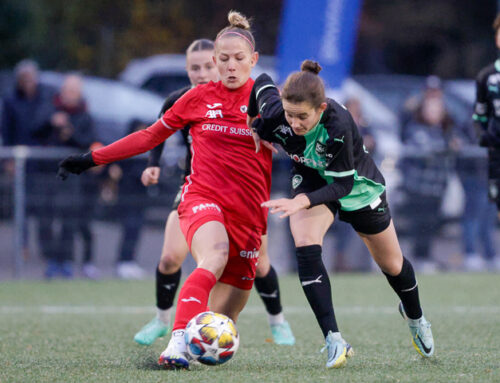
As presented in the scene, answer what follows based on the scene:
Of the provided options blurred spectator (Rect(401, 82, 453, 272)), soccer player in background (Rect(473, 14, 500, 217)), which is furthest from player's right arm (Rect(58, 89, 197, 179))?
blurred spectator (Rect(401, 82, 453, 272))

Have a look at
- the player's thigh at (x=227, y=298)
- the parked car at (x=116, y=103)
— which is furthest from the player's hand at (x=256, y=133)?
the parked car at (x=116, y=103)

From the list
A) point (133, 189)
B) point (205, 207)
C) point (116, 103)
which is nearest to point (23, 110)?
point (133, 189)

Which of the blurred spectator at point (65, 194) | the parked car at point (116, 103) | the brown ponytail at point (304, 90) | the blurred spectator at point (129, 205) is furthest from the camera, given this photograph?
the parked car at point (116, 103)

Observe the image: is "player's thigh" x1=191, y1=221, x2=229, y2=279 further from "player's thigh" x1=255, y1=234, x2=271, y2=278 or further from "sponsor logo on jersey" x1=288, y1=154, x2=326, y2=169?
"player's thigh" x1=255, y1=234, x2=271, y2=278

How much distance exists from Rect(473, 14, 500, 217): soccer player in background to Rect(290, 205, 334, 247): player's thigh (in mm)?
2871

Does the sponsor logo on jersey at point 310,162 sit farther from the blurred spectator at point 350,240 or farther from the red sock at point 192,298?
the blurred spectator at point 350,240

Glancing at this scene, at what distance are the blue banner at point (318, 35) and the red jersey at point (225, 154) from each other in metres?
6.09

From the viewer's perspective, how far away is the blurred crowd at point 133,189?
1077 centimetres

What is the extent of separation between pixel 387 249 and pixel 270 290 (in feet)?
4.72

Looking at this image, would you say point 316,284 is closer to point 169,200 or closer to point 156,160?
point 156,160

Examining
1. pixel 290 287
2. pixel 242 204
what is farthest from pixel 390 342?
pixel 290 287

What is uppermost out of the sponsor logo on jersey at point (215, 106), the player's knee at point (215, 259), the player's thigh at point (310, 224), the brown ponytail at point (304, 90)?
the brown ponytail at point (304, 90)

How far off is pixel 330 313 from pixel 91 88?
11.3m

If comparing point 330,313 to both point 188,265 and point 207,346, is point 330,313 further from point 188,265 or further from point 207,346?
point 188,265
